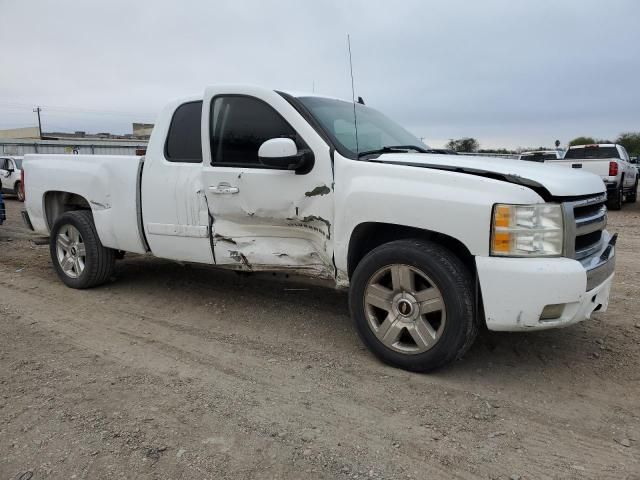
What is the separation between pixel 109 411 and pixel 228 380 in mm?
739

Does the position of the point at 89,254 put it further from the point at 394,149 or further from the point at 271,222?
the point at 394,149

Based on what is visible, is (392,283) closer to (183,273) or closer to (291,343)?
(291,343)

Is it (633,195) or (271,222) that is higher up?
(271,222)

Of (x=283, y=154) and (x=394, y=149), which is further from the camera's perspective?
(x=394, y=149)

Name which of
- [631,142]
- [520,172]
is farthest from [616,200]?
[631,142]

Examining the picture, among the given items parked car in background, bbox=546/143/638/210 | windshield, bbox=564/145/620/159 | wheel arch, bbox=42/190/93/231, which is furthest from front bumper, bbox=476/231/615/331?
windshield, bbox=564/145/620/159

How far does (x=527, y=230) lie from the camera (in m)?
2.98

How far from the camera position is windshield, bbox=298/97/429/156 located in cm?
391

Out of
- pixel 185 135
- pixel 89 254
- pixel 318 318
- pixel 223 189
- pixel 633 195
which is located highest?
pixel 185 135

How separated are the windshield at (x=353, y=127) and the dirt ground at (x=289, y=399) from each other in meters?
Answer: 1.53

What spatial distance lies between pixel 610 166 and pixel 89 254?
1312 centimetres

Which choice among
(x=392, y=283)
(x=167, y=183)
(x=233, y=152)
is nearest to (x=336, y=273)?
(x=392, y=283)

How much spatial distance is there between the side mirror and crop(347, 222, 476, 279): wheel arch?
2.10ft

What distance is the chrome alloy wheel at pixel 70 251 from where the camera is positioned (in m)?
5.51
